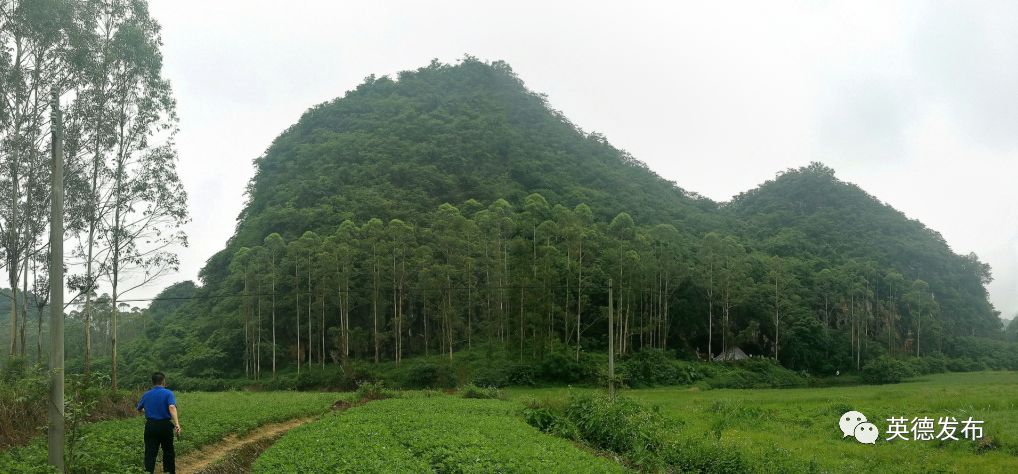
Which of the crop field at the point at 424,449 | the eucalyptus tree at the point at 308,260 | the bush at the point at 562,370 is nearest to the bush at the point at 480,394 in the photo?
the bush at the point at 562,370

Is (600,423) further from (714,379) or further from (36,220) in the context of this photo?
(714,379)

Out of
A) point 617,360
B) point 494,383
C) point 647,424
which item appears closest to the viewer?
point 647,424

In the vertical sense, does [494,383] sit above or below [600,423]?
below

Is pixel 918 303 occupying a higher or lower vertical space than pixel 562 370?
higher

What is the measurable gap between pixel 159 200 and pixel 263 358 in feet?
90.4

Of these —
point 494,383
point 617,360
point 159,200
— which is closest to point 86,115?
point 159,200

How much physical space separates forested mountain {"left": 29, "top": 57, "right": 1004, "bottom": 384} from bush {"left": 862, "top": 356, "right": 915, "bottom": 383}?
5127mm

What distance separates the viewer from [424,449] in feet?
46.4

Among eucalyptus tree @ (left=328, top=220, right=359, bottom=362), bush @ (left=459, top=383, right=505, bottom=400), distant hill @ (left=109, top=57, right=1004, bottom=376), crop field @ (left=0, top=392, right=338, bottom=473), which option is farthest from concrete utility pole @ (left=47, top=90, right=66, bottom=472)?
eucalyptus tree @ (left=328, top=220, right=359, bottom=362)

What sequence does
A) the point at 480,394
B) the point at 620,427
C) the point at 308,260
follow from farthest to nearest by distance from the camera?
the point at 308,260
the point at 480,394
the point at 620,427

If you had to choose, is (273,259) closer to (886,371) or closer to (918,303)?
(886,371)

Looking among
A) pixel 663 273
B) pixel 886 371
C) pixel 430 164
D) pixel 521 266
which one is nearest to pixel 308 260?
pixel 521 266

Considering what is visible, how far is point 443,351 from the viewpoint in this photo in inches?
1901

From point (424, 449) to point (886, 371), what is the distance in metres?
49.0
